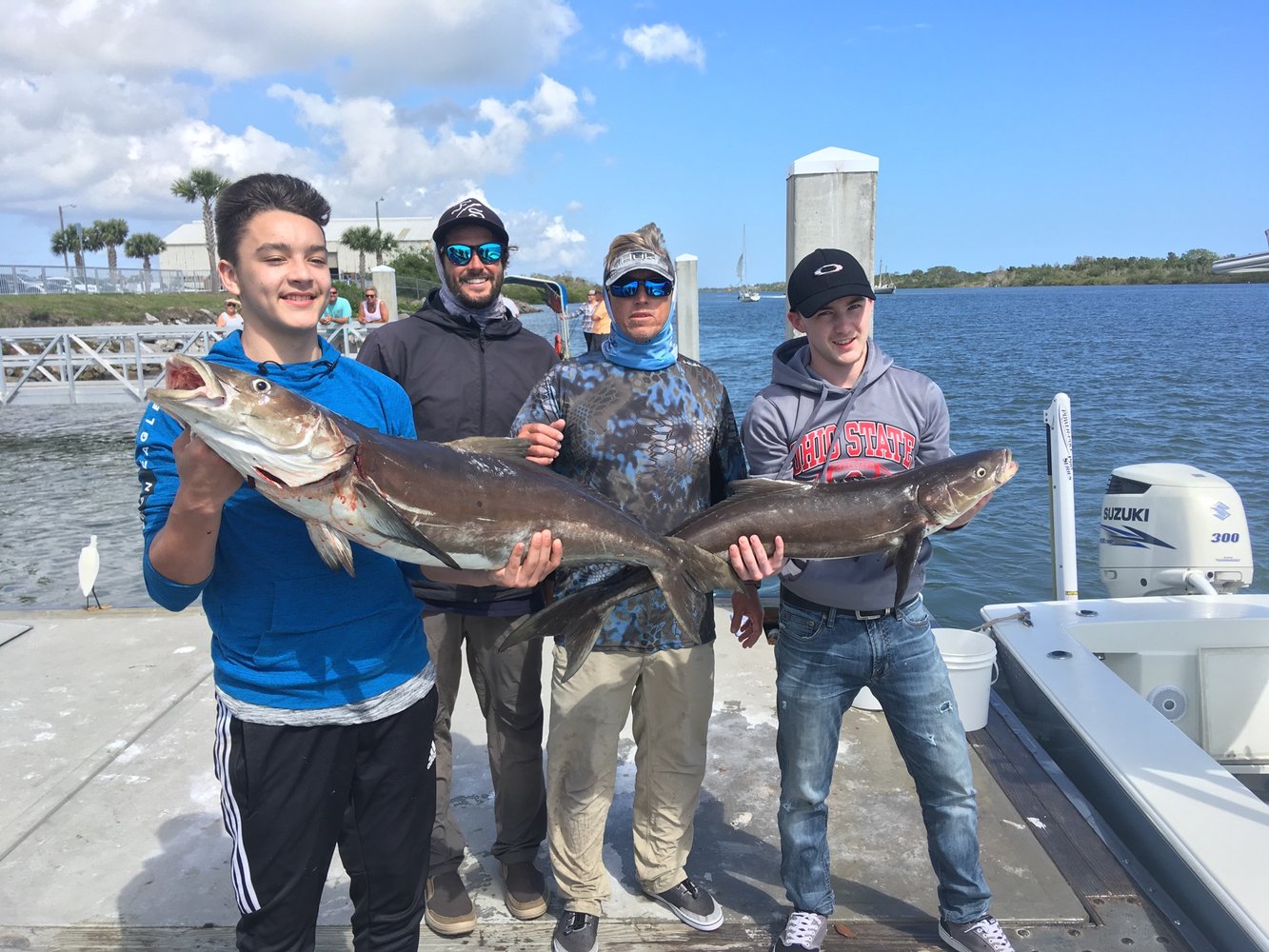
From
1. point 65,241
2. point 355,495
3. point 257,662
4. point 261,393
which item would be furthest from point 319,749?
point 65,241

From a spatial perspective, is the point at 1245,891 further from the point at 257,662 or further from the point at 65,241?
the point at 65,241

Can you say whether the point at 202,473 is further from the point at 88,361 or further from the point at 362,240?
the point at 362,240

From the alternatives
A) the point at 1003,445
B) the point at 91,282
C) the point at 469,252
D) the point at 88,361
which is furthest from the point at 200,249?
the point at 469,252

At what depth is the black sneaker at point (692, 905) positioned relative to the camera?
3145 millimetres

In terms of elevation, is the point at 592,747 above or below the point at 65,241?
below

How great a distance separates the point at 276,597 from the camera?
7.04ft

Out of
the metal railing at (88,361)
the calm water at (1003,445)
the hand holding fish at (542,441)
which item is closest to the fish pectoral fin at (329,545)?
the hand holding fish at (542,441)

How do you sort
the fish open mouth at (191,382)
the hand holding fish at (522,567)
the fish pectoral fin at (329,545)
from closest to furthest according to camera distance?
the fish open mouth at (191,382), the fish pectoral fin at (329,545), the hand holding fish at (522,567)

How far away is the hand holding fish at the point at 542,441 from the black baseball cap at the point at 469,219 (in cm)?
89

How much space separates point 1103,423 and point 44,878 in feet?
75.9

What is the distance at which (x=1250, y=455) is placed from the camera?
1758 cm

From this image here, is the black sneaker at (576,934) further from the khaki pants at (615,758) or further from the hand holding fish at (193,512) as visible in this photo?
the hand holding fish at (193,512)

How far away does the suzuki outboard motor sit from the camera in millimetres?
5695

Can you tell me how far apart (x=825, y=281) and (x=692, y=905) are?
2.32 meters
